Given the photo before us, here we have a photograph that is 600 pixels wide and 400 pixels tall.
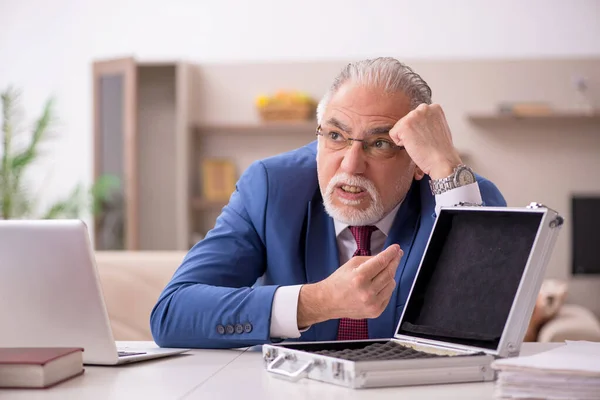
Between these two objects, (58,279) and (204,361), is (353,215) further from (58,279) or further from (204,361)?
(58,279)

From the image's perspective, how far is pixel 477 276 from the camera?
4.43 ft

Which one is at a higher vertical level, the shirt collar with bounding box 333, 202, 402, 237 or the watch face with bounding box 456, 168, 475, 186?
the watch face with bounding box 456, 168, 475, 186

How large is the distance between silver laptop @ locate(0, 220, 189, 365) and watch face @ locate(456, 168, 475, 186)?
0.77 meters

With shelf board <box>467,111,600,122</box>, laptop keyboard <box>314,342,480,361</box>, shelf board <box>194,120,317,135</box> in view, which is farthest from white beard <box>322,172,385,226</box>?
shelf board <box>467,111,600,122</box>

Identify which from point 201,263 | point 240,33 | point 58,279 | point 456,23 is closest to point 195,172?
point 240,33

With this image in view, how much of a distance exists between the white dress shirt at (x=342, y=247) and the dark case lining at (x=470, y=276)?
218 mm

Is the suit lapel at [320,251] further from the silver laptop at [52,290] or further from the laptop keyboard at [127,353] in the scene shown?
the silver laptop at [52,290]

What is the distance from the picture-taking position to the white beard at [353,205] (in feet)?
5.90

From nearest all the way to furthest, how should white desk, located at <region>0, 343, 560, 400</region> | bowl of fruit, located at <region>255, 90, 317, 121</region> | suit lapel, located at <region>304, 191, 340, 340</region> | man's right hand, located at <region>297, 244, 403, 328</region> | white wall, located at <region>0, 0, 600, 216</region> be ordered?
white desk, located at <region>0, 343, 560, 400</region>
man's right hand, located at <region>297, 244, 403, 328</region>
suit lapel, located at <region>304, 191, 340, 340</region>
bowl of fruit, located at <region>255, 90, 317, 121</region>
white wall, located at <region>0, 0, 600, 216</region>

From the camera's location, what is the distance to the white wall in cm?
598

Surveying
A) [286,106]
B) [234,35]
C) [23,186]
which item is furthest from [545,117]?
[23,186]

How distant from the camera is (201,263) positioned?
5.90 ft

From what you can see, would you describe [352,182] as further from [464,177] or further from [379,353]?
[379,353]

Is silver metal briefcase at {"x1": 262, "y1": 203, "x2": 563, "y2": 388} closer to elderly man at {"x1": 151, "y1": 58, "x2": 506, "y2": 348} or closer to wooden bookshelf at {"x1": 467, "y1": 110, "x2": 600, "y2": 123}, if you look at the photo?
elderly man at {"x1": 151, "y1": 58, "x2": 506, "y2": 348}
